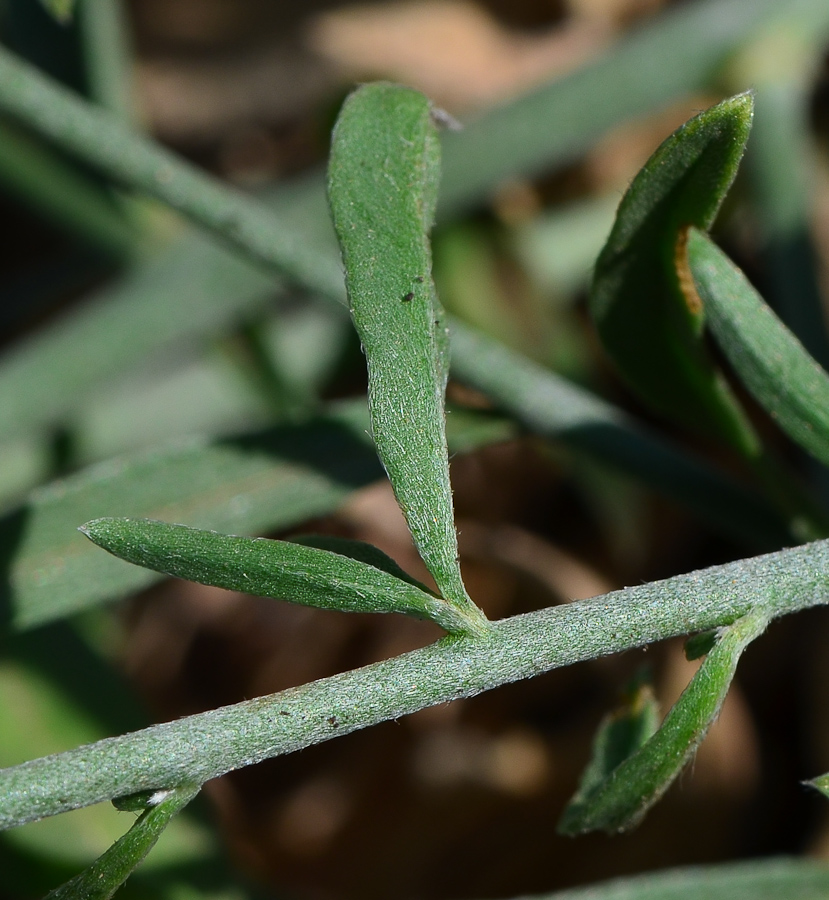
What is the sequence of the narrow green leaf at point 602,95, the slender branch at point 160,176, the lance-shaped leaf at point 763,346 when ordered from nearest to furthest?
the lance-shaped leaf at point 763,346
the slender branch at point 160,176
the narrow green leaf at point 602,95

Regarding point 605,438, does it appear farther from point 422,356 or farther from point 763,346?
point 422,356

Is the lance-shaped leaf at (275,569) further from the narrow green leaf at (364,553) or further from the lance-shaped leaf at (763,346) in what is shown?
the lance-shaped leaf at (763,346)

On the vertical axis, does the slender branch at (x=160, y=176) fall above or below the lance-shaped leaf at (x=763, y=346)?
above

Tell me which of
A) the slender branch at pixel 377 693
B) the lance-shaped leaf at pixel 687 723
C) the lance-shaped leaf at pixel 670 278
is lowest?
the lance-shaped leaf at pixel 687 723

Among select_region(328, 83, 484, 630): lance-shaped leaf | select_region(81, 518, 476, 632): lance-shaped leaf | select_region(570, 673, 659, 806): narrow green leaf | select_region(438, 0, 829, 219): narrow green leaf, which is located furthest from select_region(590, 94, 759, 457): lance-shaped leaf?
select_region(438, 0, 829, 219): narrow green leaf

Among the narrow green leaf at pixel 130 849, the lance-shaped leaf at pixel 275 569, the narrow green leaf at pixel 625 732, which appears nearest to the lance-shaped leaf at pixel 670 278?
the narrow green leaf at pixel 625 732

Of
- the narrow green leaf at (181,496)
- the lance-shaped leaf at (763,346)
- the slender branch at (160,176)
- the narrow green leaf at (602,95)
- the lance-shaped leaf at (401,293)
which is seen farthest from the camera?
the narrow green leaf at (602,95)

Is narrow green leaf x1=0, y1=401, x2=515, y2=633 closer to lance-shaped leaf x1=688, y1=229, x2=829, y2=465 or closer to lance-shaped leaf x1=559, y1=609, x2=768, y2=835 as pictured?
lance-shaped leaf x1=688, y1=229, x2=829, y2=465
